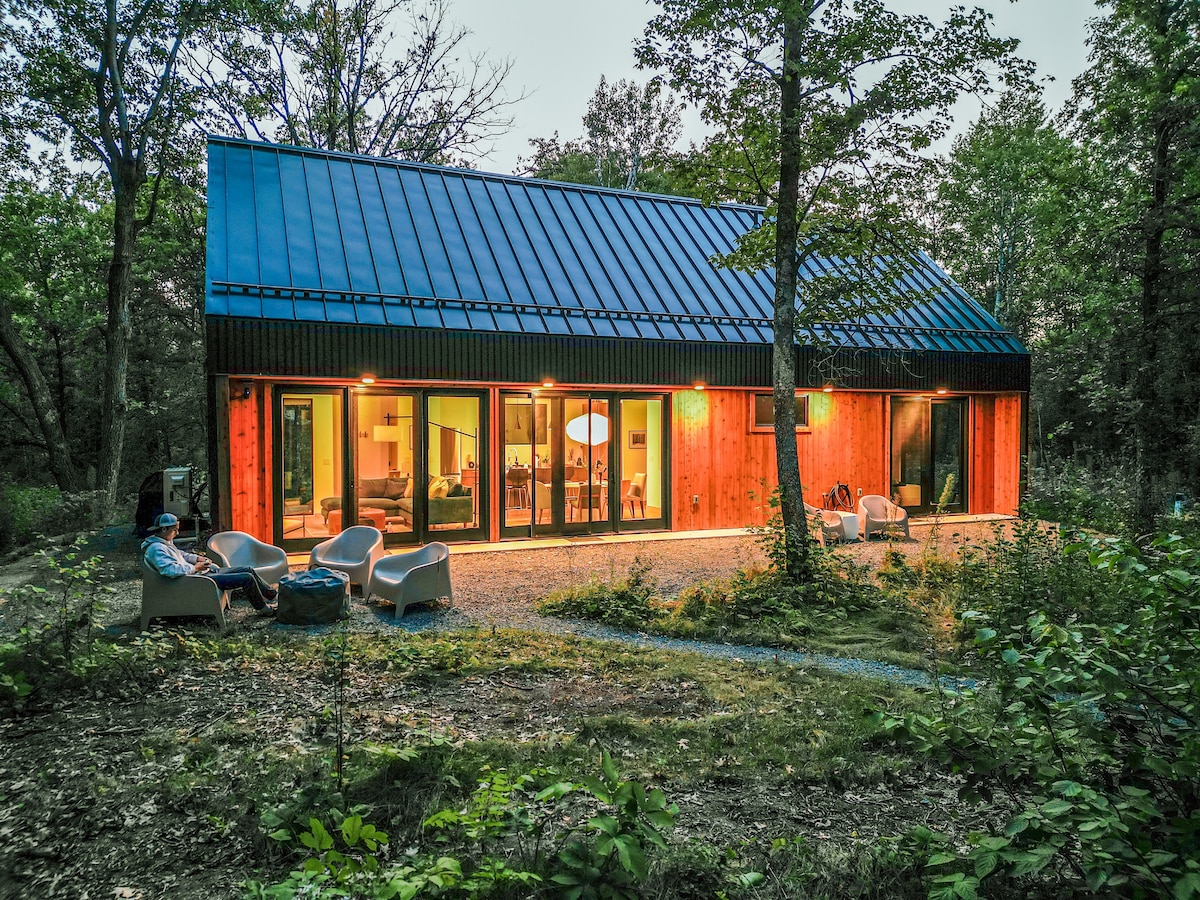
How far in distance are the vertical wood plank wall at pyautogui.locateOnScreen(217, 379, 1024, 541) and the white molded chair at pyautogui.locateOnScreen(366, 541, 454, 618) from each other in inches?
125

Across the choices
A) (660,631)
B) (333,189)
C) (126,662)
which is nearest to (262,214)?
(333,189)

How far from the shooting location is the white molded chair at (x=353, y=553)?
742 cm

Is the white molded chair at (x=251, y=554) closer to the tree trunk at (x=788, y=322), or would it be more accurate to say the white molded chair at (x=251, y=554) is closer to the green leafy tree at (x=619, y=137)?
the tree trunk at (x=788, y=322)

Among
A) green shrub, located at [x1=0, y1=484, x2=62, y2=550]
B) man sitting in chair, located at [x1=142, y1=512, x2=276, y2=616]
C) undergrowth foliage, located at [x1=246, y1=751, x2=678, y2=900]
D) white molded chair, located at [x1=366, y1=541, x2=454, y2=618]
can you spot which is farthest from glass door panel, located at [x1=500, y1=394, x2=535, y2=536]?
undergrowth foliage, located at [x1=246, y1=751, x2=678, y2=900]

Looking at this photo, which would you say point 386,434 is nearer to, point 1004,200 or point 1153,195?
point 1153,195

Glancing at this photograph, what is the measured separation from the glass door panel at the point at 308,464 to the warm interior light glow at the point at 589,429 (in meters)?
3.48

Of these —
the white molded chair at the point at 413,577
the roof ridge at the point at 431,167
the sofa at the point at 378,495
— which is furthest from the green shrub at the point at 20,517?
the white molded chair at the point at 413,577

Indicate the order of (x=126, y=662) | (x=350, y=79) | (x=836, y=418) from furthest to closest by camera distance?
(x=350, y=79) → (x=836, y=418) → (x=126, y=662)

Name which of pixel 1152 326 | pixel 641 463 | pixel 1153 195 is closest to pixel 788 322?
pixel 641 463

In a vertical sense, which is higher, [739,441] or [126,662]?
[739,441]

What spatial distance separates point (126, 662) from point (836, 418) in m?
11.4

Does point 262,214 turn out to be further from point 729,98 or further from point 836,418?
point 836,418

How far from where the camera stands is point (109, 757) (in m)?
3.44

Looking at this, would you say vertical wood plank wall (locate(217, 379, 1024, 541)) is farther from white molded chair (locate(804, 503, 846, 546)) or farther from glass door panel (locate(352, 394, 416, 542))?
glass door panel (locate(352, 394, 416, 542))
